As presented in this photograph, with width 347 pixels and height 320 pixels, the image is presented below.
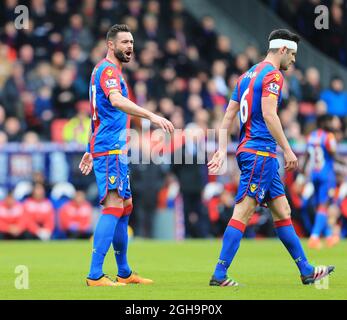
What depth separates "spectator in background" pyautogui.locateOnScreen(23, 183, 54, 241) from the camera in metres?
21.0

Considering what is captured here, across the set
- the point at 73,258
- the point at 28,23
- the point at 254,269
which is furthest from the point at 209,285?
the point at 28,23

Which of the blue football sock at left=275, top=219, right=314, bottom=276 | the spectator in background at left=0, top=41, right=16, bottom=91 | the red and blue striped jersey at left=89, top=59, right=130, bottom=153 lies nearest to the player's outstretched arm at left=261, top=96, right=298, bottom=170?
the blue football sock at left=275, top=219, right=314, bottom=276

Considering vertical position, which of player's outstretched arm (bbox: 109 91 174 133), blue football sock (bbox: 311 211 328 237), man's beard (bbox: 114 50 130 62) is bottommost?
blue football sock (bbox: 311 211 328 237)

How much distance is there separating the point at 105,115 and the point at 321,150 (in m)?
8.51

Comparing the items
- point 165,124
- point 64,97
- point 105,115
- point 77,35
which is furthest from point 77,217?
point 165,124

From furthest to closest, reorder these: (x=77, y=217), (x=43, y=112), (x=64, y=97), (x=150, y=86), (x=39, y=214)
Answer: (x=150, y=86), (x=64, y=97), (x=43, y=112), (x=77, y=217), (x=39, y=214)

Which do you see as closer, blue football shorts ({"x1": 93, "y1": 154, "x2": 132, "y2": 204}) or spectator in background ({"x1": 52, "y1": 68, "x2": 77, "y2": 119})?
blue football shorts ({"x1": 93, "y1": 154, "x2": 132, "y2": 204})

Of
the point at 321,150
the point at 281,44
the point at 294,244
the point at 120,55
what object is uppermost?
the point at 281,44

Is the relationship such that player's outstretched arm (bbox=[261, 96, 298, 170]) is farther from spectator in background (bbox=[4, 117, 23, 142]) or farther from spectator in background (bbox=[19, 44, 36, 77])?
spectator in background (bbox=[19, 44, 36, 77])

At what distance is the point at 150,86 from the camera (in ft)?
78.4

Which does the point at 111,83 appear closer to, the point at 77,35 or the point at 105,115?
the point at 105,115

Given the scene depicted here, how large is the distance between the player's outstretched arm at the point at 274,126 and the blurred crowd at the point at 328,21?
1625 centimetres

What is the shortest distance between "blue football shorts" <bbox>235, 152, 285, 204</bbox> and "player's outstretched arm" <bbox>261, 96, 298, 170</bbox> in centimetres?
30

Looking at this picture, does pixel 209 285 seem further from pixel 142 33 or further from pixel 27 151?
pixel 142 33
